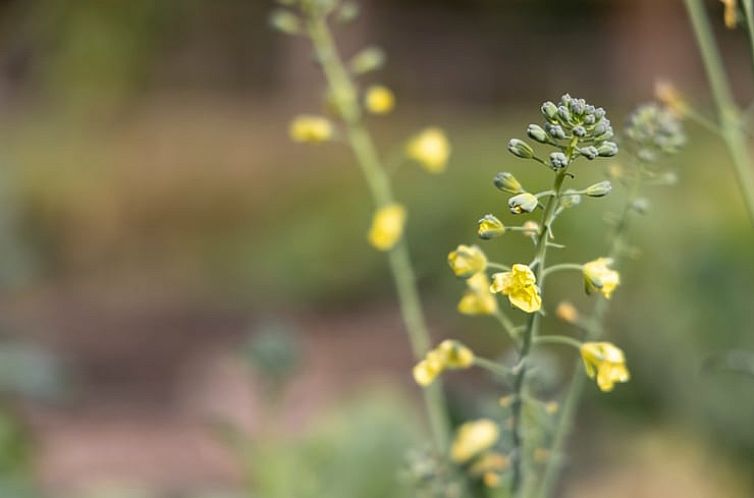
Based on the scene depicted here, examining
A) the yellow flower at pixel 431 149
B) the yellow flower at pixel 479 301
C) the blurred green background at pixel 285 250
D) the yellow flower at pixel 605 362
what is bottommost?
the yellow flower at pixel 605 362

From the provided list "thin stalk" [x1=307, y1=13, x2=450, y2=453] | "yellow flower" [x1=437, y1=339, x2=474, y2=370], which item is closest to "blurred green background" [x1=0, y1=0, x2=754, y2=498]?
"thin stalk" [x1=307, y1=13, x2=450, y2=453]

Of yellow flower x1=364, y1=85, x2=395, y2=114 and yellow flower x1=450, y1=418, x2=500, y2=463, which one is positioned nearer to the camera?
yellow flower x1=450, y1=418, x2=500, y2=463

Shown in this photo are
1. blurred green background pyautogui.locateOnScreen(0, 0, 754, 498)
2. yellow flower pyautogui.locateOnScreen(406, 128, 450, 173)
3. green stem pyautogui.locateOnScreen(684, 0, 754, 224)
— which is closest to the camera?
green stem pyautogui.locateOnScreen(684, 0, 754, 224)

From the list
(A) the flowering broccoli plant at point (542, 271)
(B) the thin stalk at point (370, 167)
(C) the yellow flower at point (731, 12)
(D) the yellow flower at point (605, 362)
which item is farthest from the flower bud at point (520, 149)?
(B) the thin stalk at point (370, 167)

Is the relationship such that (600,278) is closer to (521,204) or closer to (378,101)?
(521,204)

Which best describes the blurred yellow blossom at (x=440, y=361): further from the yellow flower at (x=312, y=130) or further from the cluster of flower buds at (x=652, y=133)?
the yellow flower at (x=312, y=130)

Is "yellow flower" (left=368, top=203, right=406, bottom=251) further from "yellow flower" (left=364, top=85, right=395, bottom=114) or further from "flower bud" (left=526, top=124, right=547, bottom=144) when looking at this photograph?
"flower bud" (left=526, top=124, right=547, bottom=144)

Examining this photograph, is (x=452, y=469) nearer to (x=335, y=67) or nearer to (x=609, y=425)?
(x=335, y=67)
